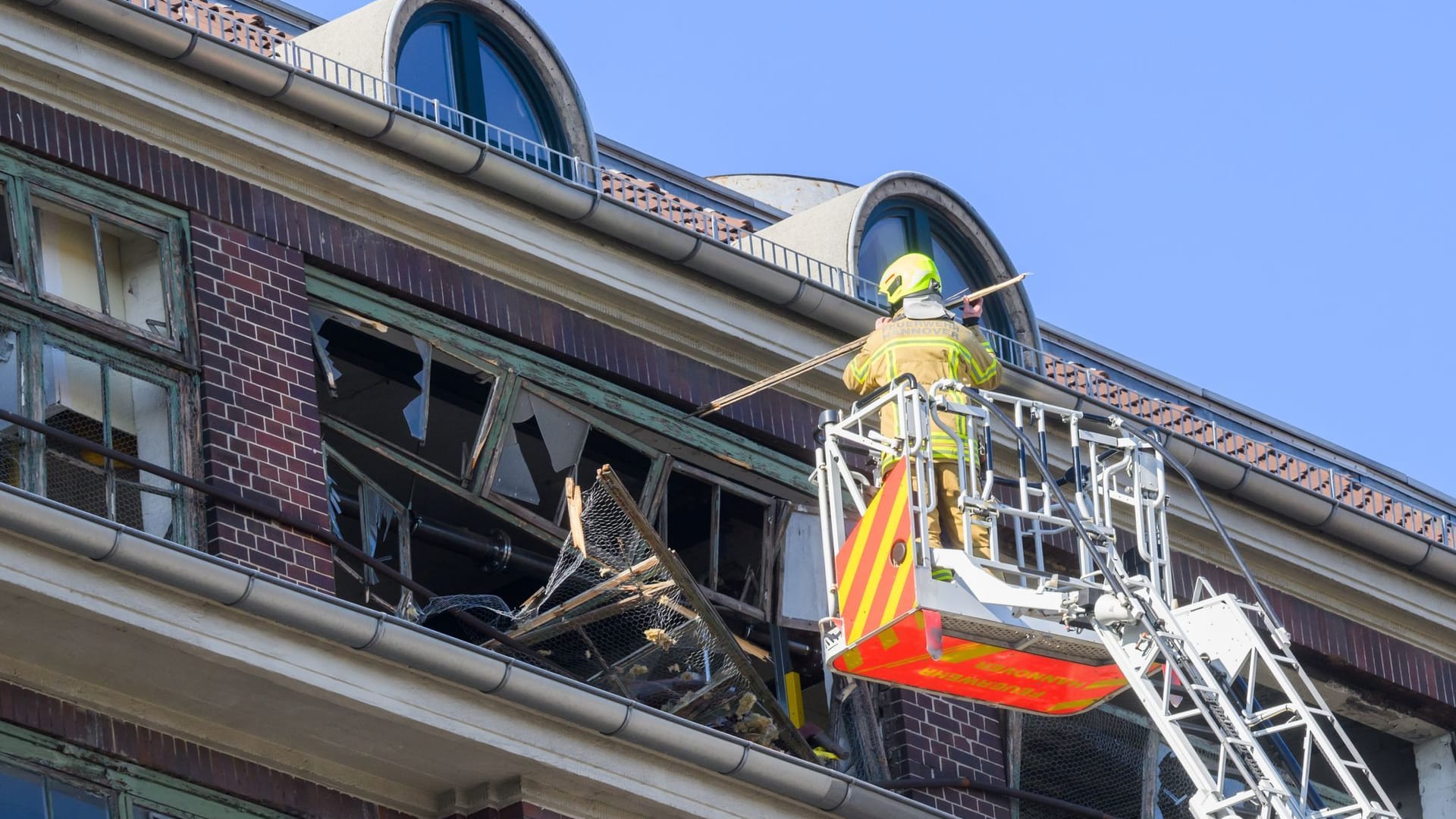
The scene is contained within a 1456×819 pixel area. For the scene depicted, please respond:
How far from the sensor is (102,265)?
15305 millimetres

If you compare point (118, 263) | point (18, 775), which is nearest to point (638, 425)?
point (118, 263)

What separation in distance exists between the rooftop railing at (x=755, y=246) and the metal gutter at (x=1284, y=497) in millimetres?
149

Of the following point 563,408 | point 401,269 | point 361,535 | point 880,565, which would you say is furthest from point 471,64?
point 880,565

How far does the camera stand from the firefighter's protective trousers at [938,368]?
15.8m

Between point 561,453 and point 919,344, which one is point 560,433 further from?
point 919,344

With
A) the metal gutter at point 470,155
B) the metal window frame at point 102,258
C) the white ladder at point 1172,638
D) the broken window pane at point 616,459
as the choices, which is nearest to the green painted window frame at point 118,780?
the metal window frame at point 102,258

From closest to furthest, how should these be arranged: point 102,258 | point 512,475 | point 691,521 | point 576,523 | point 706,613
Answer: point 102,258 < point 576,523 < point 706,613 < point 512,475 < point 691,521

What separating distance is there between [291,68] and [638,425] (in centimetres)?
318

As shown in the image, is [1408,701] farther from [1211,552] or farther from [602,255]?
[602,255]

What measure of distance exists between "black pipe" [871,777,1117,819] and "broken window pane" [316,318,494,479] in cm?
317

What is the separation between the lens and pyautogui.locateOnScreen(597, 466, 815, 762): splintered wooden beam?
15711mm

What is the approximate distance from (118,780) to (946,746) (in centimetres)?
595

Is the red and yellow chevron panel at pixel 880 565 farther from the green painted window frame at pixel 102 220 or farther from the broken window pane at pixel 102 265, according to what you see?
the broken window pane at pixel 102 265

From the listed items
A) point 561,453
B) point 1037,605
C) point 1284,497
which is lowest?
point 1037,605
